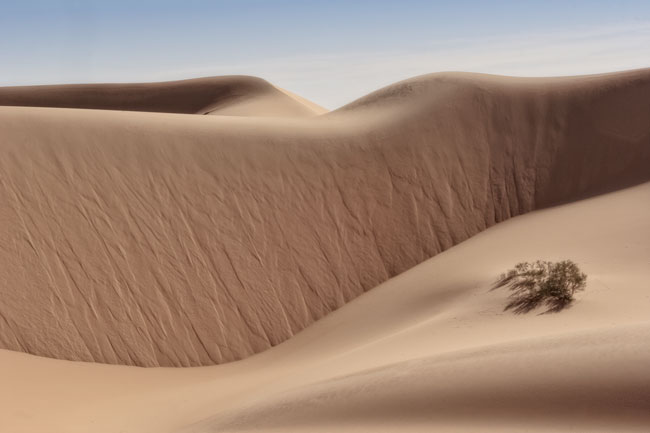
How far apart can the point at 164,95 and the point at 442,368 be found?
5180 cm

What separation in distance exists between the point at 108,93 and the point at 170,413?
5088cm

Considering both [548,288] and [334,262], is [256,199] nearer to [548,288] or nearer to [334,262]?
[334,262]

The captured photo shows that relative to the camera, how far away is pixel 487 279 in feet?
43.2

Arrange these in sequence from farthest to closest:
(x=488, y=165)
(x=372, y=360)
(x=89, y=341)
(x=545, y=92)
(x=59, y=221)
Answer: (x=545, y=92), (x=488, y=165), (x=59, y=221), (x=89, y=341), (x=372, y=360)

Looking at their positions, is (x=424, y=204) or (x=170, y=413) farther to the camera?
(x=424, y=204)

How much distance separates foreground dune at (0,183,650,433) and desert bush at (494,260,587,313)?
25 cm

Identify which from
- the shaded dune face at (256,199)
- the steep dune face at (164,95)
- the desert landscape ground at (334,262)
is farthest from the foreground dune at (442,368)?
the steep dune face at (164,95)

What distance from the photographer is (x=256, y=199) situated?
17.2 m

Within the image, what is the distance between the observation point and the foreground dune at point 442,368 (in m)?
6.37

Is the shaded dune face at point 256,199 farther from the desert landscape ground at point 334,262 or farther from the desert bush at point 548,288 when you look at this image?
the desert bush at point 548,288

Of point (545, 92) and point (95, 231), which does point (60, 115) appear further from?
point (545, 92)

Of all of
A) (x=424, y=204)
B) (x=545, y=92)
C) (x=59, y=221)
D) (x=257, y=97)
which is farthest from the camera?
(x=257, y=97)

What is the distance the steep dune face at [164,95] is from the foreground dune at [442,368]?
118 ft

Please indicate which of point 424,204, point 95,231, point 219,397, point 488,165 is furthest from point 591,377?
point 488,165
